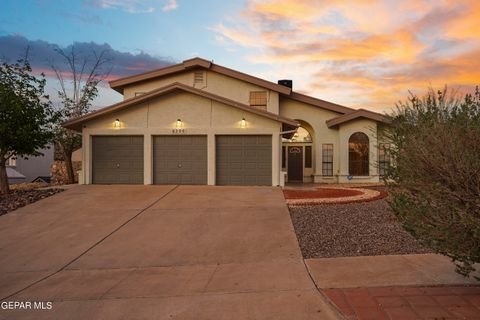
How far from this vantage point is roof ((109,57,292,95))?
21.1 meters

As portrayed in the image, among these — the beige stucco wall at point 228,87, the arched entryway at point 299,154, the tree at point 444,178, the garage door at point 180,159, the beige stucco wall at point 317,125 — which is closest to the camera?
the tree at point 444,178

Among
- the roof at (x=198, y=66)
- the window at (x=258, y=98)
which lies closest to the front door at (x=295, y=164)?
the window at (x=258, y=98)

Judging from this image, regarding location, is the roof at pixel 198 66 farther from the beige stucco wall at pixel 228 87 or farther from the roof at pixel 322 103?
the roof at pixel 322 103

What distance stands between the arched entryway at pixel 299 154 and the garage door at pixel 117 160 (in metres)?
8.71

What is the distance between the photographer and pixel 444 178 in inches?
166

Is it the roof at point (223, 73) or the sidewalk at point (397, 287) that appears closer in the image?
the sidewalk at point (397, 287)

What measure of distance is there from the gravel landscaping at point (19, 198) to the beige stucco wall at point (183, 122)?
2.92 meters

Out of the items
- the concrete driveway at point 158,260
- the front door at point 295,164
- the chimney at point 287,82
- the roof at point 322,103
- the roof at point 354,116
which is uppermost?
the chimney at point 287,82

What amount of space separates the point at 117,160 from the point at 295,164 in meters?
10.1

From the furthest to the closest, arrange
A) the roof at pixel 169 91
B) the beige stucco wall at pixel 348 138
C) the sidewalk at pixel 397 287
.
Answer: the beige stucco wall at pixel 348 138 → the roof at pixel 169 91 → the sidewalk at pixel 397 287

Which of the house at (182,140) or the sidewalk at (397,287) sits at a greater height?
the house at (182,140)

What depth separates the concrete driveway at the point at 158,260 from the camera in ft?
17.0

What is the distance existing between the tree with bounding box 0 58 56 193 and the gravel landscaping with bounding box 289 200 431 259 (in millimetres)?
10934

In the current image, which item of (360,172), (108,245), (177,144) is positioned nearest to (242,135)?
(177,144)
